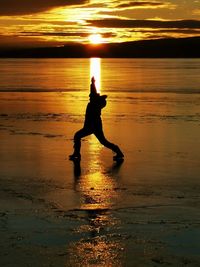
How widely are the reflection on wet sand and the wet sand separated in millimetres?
10

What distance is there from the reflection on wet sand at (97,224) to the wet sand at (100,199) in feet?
0.03

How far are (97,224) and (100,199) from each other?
1609 millimetres

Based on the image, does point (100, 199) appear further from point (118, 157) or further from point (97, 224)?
point (118, 157)

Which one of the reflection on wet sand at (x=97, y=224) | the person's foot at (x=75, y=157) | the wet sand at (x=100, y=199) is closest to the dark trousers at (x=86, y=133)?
the person's foot at (x=75, y=157)

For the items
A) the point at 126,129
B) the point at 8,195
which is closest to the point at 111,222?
the point at 8,195

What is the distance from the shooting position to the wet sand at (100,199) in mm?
7089

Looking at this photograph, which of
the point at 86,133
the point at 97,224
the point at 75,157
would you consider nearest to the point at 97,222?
the point at 97,224

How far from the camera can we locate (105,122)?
22.2 metres

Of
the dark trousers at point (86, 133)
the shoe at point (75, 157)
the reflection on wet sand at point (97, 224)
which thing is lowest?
the reflection on wet sand at point (97, 224)

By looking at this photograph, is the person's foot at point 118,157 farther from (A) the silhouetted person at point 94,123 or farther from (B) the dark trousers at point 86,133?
(B) the dark trousers at point 86,133

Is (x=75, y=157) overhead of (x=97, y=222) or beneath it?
overhead

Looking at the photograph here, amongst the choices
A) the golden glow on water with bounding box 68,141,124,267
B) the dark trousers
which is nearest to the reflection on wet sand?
the golden glow on water with bounding box 68,141,124,267

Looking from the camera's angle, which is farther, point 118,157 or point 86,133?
point 86,133

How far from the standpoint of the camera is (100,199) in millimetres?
9867
